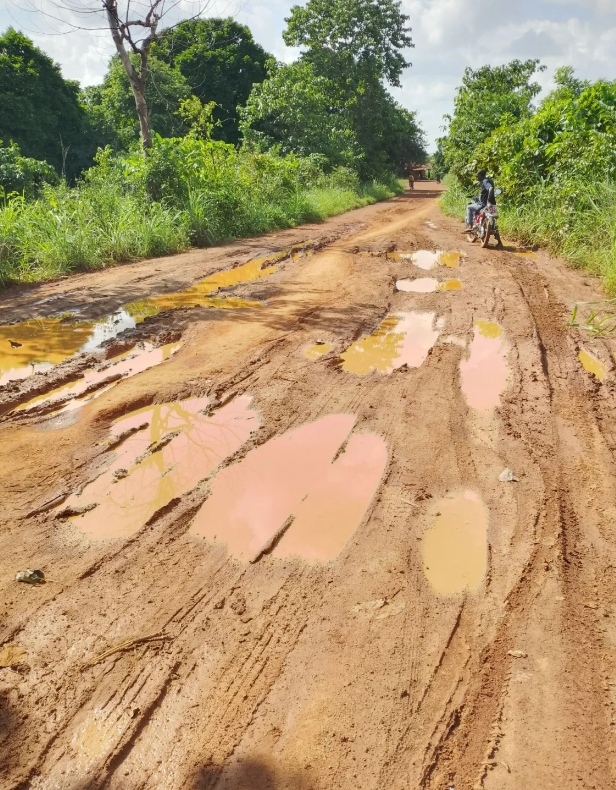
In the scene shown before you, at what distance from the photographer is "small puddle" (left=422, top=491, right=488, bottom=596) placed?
2592 mm

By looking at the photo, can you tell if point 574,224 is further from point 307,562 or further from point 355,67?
point 355,67

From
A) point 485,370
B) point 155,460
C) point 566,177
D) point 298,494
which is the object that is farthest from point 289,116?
point 298,494

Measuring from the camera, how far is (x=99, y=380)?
483 centimetres

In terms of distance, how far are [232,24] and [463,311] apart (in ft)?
100.0

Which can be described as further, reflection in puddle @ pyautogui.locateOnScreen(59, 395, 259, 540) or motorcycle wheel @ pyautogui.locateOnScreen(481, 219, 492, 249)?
motorcycle wheel @ pyautogui.locateOnScreen(481, 219, 492, 249)

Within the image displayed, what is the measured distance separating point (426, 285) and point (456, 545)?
19.4 feet

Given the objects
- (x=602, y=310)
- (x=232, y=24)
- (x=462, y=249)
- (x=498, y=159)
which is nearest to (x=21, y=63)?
(x=232, y=24)

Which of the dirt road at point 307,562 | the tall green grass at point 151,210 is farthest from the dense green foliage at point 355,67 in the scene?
the dirt road at point 307,562

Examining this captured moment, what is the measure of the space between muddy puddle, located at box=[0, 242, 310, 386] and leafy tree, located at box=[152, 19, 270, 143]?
24.2 m

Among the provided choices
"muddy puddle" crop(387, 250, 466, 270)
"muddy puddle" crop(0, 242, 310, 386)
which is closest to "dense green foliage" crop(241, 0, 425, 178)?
"muddy puddle" crop(387, 250, 466, 270)

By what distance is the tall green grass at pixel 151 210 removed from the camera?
9.15 metres

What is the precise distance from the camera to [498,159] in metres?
14.6

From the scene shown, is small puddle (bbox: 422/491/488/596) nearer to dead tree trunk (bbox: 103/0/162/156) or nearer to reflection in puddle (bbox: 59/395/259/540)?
reflection in puddle (bbox: 59/395/259/540)

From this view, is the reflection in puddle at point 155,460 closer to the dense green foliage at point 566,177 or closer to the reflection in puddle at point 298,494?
the reflection in puddle at point 298,494
